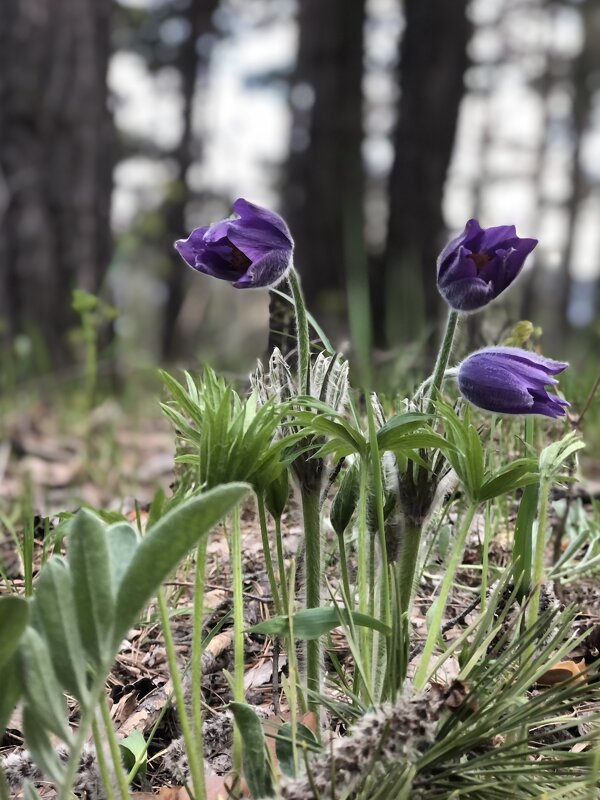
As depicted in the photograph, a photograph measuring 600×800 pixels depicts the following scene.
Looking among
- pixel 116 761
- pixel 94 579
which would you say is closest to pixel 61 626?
pixel 94 579

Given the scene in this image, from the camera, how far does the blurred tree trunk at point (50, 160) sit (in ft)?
15.2

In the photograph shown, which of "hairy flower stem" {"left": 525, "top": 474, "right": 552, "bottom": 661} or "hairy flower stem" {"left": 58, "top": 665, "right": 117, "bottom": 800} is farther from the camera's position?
"hairy flower stem" {"left": 525, "top": 474, "right": 552, "bottom": 661}

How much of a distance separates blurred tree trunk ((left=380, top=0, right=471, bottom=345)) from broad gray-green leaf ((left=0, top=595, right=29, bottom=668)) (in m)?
5.52

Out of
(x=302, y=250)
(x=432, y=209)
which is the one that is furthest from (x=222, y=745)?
(x=302, y=250)

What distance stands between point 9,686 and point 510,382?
0.64 m

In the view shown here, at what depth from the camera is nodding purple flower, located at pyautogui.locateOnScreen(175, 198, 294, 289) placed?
3.21 feet

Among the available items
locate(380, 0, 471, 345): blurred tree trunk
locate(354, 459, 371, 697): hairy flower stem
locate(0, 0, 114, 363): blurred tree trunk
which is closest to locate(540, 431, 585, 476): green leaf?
locate(354, 459, 371, 697): hairy flower stem

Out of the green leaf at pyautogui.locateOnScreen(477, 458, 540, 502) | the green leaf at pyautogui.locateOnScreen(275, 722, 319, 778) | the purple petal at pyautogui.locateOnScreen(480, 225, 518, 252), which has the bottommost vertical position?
the green leaf at pyautogui.locateOnScreen(275, 722, 319, 778)

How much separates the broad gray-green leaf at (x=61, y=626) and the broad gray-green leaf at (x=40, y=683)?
15 millimetres

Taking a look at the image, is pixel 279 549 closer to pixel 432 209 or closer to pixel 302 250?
pixel 432 209

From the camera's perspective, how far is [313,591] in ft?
3.28

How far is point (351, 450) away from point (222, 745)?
466 millimetres

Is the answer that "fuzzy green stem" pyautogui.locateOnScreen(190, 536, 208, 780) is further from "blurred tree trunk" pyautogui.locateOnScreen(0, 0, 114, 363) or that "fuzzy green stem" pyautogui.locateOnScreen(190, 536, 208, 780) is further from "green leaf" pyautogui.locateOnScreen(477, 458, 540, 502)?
"blurred tree trunk" pyautogui.locateOnScreen(0, 0, 114, 363)

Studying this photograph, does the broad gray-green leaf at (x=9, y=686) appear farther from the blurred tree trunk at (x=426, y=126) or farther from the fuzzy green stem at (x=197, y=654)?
the blurred tree trunk at (x=426, y=126)
